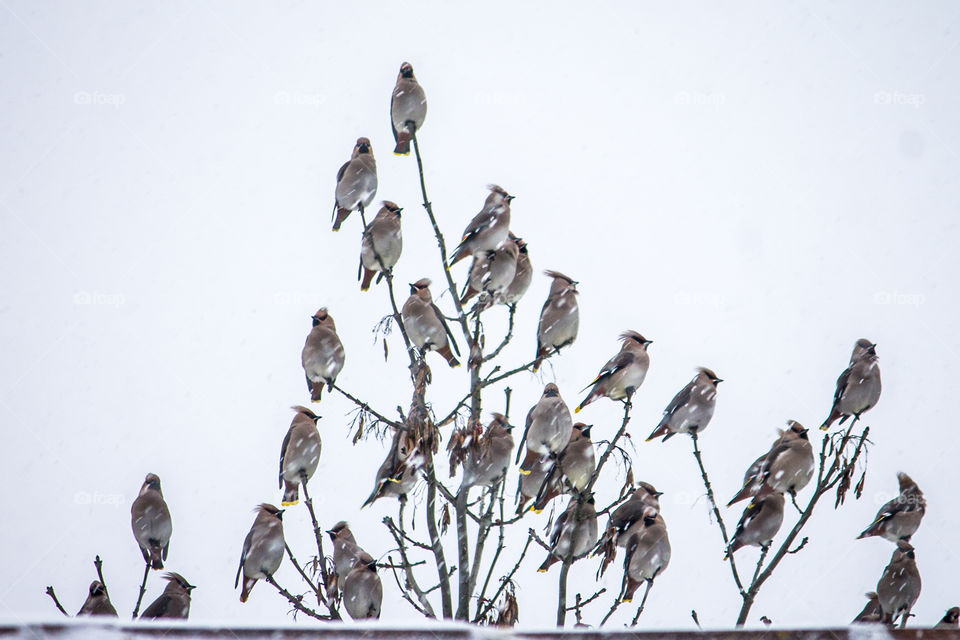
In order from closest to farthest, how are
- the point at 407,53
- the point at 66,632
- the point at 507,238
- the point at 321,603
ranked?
the point at 66,632 < the point at 321,603 < the point at 507,238 < the point at 407,53

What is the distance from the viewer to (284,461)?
5211mm

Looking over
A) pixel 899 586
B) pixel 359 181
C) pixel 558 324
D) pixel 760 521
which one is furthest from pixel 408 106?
pixel 899 586

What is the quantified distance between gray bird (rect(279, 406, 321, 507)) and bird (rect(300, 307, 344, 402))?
0.54 feet

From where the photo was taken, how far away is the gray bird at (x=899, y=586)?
5.03m

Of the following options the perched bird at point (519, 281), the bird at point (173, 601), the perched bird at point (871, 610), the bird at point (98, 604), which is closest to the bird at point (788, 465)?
the perched bird at point (871, 610)

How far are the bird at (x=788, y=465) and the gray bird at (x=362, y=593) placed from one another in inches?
74.7

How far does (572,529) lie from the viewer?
4312mm

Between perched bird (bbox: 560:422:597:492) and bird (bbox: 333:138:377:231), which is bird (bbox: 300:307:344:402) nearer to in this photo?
bird (bbox: 333:138:377:231)

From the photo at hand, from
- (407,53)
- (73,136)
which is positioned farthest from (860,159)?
(73,136)

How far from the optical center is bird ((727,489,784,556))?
16.0 feet

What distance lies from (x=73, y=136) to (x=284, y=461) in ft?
86.8

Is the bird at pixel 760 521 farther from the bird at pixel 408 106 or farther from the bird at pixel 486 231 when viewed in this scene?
the bird at pixel 408 106

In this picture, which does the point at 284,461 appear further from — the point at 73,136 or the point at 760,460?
the point at 73,136

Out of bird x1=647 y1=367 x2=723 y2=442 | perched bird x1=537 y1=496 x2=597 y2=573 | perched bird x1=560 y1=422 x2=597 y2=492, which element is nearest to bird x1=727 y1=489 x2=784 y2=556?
bird x1=647 y1=367 x2=723 y2=442
